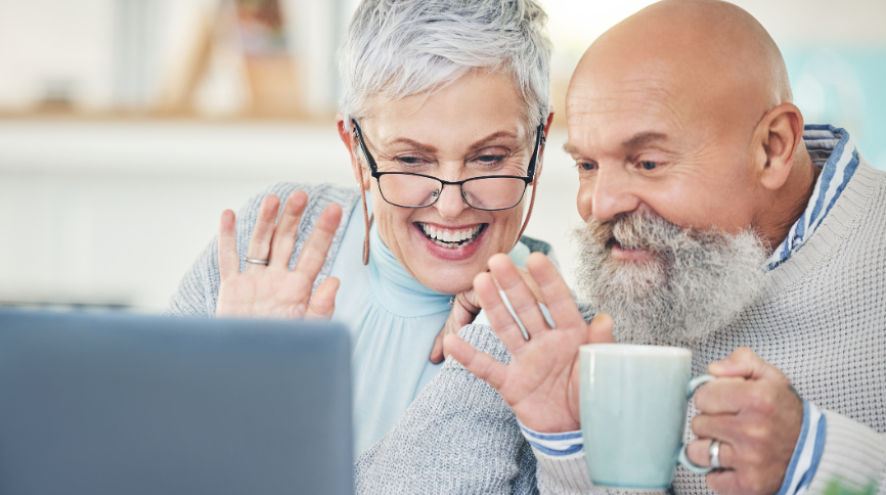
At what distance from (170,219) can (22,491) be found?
216cm

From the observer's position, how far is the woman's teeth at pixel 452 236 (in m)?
1.17

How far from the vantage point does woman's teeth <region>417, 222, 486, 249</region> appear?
1.17 meters

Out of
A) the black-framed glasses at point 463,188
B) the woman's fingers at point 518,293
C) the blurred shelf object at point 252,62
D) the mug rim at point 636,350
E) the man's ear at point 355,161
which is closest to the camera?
the mug rim at point 636,350

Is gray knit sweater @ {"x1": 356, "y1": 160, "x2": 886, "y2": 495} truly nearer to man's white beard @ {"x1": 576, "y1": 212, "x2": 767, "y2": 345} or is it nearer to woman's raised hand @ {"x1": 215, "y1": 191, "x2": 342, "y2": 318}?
man's white beard @ {"x1": 576, "y1": 212, "x2": 767, "y2": 345}

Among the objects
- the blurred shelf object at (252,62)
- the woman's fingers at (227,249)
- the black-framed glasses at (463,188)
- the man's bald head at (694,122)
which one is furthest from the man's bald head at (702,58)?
the blurred shelf object at (252,62)

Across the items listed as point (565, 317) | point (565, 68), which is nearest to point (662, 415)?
point (565, 317)

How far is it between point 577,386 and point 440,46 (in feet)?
1.82

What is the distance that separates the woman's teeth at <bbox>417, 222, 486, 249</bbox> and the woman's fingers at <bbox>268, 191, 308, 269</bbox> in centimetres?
21

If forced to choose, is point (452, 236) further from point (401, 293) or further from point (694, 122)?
point (694, 122)

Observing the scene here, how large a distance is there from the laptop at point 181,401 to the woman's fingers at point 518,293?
0.29 m

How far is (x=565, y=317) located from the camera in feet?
2.52

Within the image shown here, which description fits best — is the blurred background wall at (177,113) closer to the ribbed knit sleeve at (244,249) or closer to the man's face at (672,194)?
the ribbed knit sleeve at (244,249)

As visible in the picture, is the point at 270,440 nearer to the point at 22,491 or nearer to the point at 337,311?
the point at 22,491

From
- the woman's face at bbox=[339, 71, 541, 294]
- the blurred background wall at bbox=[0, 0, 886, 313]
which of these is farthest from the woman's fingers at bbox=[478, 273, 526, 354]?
the blurred background wall at bbox=[0, 0, 886, 313]
